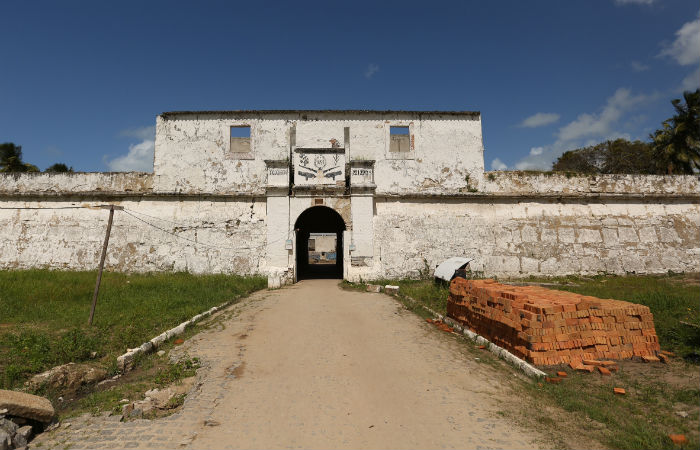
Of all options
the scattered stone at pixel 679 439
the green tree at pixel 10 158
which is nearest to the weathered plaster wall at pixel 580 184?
the scattered stone at pixel 679 439

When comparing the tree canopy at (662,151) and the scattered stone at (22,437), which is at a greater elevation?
the tree canopy at (662,151)

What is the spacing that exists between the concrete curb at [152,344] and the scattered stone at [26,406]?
1658 mm

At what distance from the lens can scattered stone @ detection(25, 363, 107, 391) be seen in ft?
14.9

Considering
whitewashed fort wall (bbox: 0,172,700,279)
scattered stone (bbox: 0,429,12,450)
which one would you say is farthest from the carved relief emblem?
scattered stone (bbox: 0,429,12,450)

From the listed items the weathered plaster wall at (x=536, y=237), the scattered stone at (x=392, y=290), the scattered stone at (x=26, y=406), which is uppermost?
the weathered plaster wall at (x=536, y=237)

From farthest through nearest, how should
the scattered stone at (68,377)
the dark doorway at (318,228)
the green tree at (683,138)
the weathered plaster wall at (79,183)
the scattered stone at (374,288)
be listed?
1. the green tree at (683,138)
2. the dark doorway at (318,228)
3. the weathered plaster wall at (79,183)
4. the scattered stone at (374,288)
5. the scattered stone at (68,377)

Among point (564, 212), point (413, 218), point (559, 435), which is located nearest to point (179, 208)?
point (413, 218)

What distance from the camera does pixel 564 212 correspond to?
14781mm

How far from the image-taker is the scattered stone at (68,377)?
4551 millimetres

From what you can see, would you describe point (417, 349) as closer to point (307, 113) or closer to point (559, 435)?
point (559, 435)

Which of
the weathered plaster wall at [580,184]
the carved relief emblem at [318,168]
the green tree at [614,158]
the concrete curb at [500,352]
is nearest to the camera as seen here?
the concrete curb at [500,352]

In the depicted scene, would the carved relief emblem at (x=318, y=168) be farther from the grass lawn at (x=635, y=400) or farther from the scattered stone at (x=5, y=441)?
the scattered stone at (x=5, y=441)

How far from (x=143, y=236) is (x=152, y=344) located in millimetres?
9658

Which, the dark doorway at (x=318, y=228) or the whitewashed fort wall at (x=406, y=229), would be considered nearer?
the whitewashed fort wall at (x=406, y=229)
